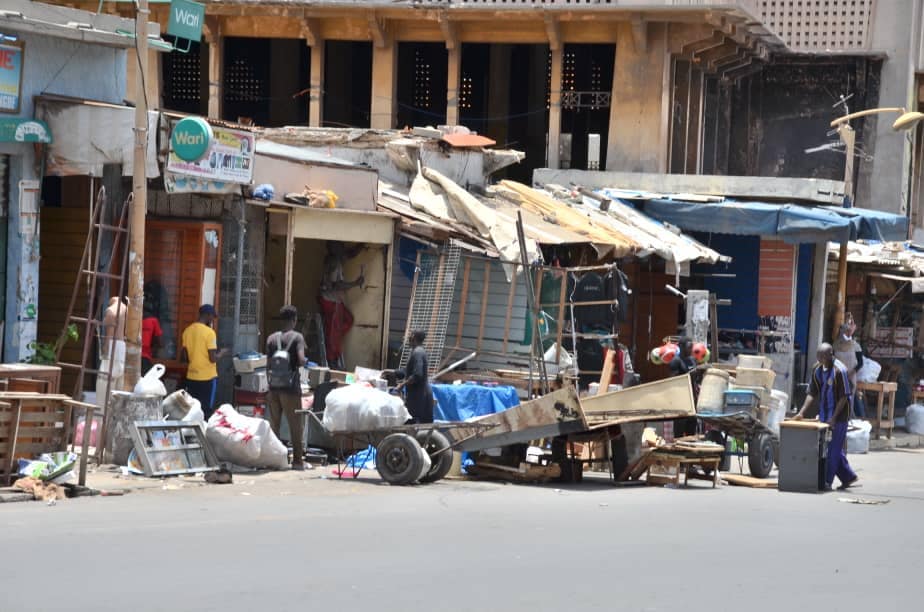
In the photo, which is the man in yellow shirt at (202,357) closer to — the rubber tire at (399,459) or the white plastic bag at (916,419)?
the rubber tire at (399,459)

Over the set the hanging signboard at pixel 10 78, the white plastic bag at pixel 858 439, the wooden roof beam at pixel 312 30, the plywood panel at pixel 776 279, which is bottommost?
the white plastic bag at pixel 858 439

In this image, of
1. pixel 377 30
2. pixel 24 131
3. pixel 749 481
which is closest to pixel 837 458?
pixel 749 481

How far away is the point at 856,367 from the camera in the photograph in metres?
26.2

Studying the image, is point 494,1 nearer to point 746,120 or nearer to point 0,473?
point 746,120

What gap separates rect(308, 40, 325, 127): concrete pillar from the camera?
32469mm

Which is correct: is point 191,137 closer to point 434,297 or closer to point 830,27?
point 434,297

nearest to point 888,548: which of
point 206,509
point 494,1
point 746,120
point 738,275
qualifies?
point 206,509

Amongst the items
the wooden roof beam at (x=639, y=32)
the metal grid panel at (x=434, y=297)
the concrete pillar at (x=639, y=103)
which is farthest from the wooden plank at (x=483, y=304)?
the concrete pillar at (x=639, y=103)

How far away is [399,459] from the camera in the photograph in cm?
1561

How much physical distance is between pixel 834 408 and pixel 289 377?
234 inches

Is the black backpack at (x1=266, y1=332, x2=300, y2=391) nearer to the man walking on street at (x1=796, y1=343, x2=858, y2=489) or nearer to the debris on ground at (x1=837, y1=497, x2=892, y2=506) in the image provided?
the man walking on street at (x1=796, y1=343, x2=858, y2=489)

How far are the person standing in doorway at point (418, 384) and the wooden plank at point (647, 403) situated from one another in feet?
5.89

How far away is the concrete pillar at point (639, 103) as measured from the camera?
102ft

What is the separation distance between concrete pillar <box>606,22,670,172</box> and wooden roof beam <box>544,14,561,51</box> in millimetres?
1183
